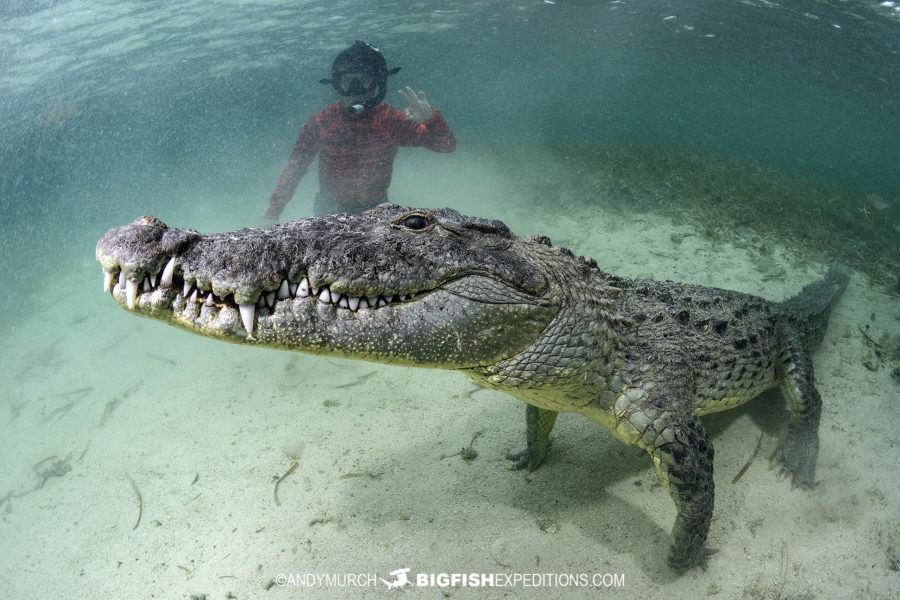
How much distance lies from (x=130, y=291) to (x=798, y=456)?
162 inches

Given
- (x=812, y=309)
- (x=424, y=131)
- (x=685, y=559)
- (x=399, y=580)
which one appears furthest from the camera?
(x=424, y=131)

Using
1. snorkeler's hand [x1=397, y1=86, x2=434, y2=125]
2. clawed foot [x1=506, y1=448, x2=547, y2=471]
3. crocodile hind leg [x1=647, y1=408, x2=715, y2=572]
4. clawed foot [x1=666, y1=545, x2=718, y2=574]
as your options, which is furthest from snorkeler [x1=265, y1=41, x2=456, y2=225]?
clawed foot [x1=666, y1=545, x2=718, y2=574]

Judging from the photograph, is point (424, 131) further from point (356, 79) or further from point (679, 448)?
point (679, 448)

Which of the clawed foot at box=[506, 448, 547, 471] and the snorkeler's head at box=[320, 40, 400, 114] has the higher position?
the snorkeler's head at box=[320, 40, 400, 114]

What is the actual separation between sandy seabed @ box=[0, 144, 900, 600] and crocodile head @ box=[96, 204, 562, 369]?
5.20 ft

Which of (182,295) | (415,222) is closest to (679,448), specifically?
(415,222)

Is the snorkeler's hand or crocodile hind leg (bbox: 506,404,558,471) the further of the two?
the snorkeler's hand

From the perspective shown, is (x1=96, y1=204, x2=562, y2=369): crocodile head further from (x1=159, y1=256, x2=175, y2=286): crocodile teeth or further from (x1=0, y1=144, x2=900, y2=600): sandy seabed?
(x1=0, y1=144, x2=900, y2=600): sandy seabed

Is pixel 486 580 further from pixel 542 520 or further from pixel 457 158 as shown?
pixel 457 158

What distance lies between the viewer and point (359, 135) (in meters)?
7.89

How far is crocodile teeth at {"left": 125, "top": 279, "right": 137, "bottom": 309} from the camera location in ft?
5.69

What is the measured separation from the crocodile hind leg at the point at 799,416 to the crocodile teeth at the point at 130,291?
12.8 feet

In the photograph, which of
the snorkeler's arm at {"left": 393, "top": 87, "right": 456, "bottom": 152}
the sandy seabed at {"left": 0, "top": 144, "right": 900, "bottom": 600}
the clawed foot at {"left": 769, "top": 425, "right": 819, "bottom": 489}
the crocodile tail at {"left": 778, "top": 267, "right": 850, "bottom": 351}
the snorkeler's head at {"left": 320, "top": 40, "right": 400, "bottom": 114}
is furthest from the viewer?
the snorkeler's arm at {"left": 393, "top": 87, "right": 456, "bottom": 152}

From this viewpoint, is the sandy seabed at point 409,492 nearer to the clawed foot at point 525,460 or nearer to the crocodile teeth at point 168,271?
the clawed foot at point 525,460
